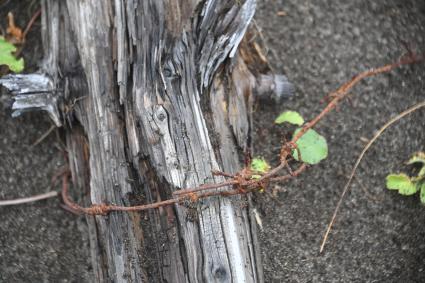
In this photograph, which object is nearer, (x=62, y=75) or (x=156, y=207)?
(x=156, y=207)

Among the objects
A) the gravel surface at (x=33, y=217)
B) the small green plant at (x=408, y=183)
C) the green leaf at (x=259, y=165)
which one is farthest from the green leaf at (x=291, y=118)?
the gravel surface at (x=33, y=217)

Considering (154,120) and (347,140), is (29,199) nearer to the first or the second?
(154,120)

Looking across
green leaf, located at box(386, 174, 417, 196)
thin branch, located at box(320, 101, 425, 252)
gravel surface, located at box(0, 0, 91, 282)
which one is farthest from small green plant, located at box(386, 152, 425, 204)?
gravel surface, located at box(0, 0, 91, 282)

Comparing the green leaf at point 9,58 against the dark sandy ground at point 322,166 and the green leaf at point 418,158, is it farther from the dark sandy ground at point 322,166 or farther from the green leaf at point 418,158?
the green leaf at point 418,158

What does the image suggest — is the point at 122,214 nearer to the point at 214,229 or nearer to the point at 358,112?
the point at 214,229

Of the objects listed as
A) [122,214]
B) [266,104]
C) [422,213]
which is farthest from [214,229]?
[422,213]

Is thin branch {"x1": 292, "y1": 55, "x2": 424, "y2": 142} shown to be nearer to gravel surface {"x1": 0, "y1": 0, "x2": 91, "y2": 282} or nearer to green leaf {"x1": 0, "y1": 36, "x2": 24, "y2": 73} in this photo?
gravel surface {"x1": 0, "y1": 0, "x2": 91, "y2": 282}
